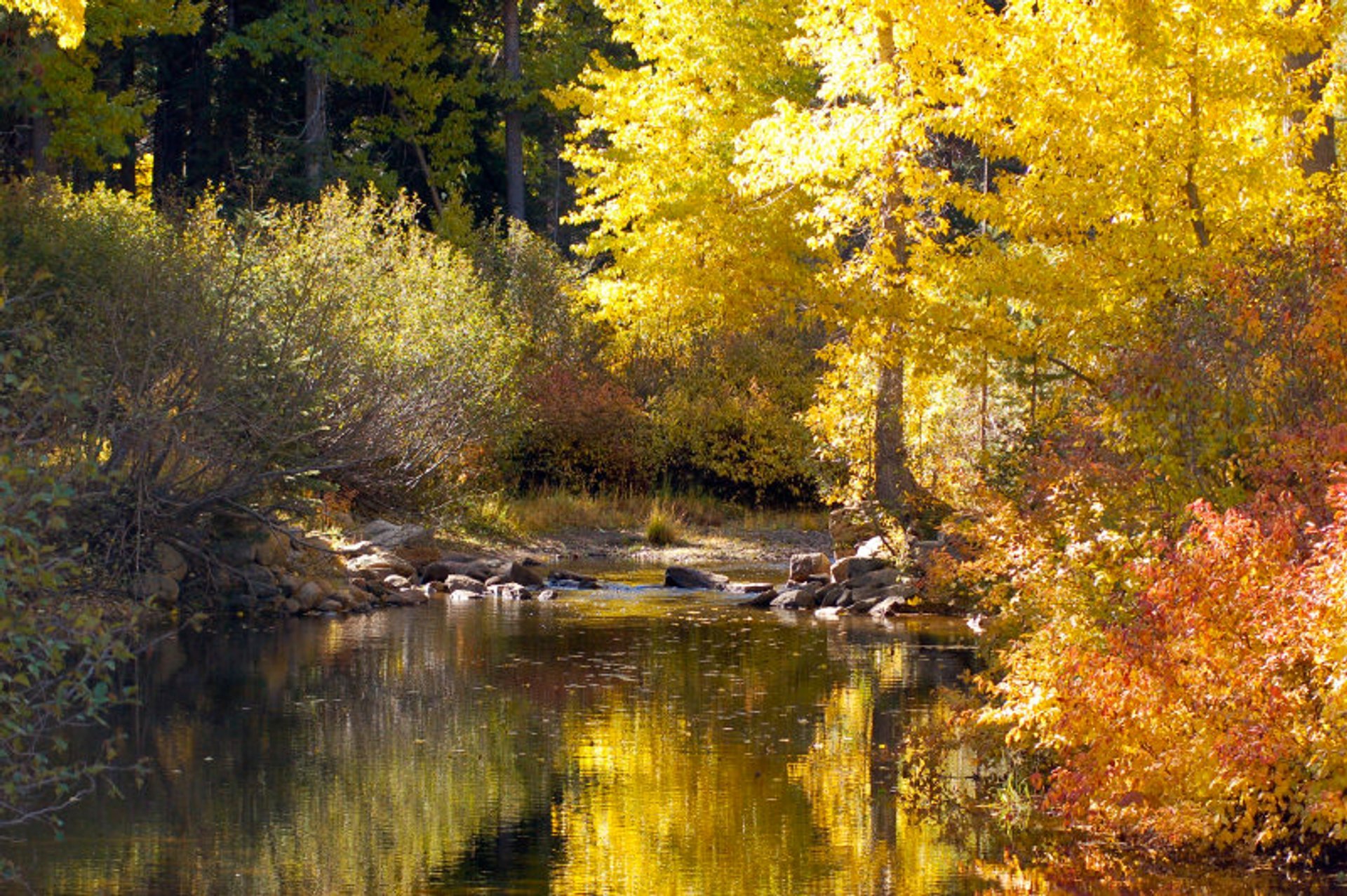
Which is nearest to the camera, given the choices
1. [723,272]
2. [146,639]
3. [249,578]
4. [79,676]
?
[79,676]

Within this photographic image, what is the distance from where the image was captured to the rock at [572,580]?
Answer: 22828 mm

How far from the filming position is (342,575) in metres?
21.0

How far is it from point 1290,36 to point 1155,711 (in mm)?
8109

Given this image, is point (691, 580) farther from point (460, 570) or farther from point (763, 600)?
point (460, 570)

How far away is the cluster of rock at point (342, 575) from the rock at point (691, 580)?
99 cm

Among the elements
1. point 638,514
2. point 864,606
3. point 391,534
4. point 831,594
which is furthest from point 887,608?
point 638,514

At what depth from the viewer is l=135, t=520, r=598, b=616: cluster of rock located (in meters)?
19.2

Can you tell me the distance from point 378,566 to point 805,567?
17.2 ft

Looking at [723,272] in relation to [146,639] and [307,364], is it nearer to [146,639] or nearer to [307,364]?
[307,364]

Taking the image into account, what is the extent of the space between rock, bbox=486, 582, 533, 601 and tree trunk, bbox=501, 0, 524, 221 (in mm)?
19316

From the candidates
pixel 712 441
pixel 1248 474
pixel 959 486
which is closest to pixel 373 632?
pixel 959 486

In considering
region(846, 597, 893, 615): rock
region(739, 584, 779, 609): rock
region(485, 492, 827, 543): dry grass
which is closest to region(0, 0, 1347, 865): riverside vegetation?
region(485, 492, 827, 543): dry grass

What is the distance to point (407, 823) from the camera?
10.2 metres

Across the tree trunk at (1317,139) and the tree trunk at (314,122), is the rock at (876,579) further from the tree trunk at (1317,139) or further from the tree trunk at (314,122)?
the tree trunk at (314,122)
